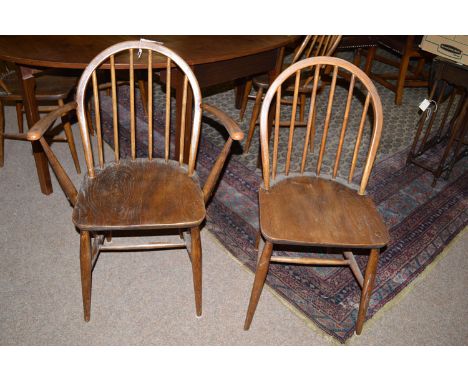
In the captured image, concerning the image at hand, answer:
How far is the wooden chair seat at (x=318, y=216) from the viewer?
4.74 ft

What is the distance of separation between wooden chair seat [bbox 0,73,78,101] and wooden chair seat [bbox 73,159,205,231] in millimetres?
694

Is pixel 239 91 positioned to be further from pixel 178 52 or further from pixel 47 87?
pixel 47 87

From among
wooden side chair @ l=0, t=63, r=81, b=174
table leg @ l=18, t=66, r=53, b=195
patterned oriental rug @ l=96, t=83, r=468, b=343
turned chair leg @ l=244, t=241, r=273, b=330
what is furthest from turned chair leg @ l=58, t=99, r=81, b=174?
turned chair leg @ l=244, t=241, r=273, b=330

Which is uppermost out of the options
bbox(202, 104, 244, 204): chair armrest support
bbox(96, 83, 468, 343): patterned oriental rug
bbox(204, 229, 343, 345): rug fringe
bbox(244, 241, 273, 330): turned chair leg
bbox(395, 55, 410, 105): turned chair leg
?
bbox(202, 104, 244, 204): chair armrest support

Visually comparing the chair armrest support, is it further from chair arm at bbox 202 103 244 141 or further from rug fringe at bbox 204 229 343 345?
rug fringe at bbox 204 229 343 345

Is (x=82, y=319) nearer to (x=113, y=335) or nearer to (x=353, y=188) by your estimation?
(x=113, y=335)

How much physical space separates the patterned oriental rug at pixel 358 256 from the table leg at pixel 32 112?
1.71 feet

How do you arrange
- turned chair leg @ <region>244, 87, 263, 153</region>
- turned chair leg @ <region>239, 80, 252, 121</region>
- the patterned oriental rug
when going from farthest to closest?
turned chair leg @ <region>239, 80, 252, 121</region>, turned chair leg @ <region>244, 87, 263, 153</region>, the patterned oriental rug

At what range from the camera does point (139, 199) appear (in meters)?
1.53

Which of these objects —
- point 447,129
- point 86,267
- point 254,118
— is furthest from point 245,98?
point 86,267

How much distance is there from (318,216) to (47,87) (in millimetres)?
1537

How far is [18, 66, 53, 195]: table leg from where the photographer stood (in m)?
1.85

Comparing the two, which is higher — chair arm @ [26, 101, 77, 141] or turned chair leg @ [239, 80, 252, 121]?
chair arm @ [26, 101, 77, 141]

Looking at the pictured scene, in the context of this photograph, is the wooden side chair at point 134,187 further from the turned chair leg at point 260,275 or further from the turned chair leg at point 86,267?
the turned chair leg at point 260,275
